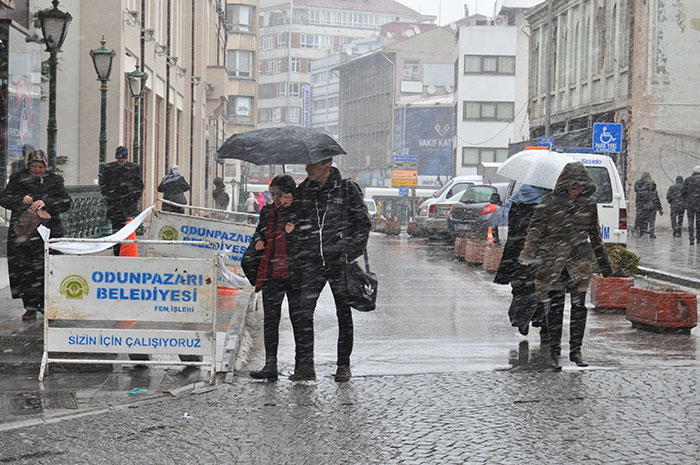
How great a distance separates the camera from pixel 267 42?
13375 centimetres

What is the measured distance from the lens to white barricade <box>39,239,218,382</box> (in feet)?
27.4

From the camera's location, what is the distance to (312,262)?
852 cm

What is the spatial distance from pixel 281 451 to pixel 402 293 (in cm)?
942

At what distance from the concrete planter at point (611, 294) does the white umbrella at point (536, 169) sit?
2.75 metres

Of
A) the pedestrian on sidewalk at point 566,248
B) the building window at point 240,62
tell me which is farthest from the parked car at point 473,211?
the building window at point 240,62

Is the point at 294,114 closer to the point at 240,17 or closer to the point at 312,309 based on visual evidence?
the point at 240,17

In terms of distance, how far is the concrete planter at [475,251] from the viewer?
20.8 metres

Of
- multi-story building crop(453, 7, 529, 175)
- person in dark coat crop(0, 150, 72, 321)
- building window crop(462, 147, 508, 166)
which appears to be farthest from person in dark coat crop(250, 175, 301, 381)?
building window crop(462, 147, 508, 166)

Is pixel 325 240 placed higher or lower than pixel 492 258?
higher

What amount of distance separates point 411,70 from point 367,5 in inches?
1720

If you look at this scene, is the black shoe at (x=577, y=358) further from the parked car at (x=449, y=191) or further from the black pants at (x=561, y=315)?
the parked car at (x=449, y=191)

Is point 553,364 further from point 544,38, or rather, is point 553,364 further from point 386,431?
point 544,38

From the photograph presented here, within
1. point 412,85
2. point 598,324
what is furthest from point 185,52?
point 412,85

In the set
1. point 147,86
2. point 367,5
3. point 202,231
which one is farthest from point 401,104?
point 202,231
